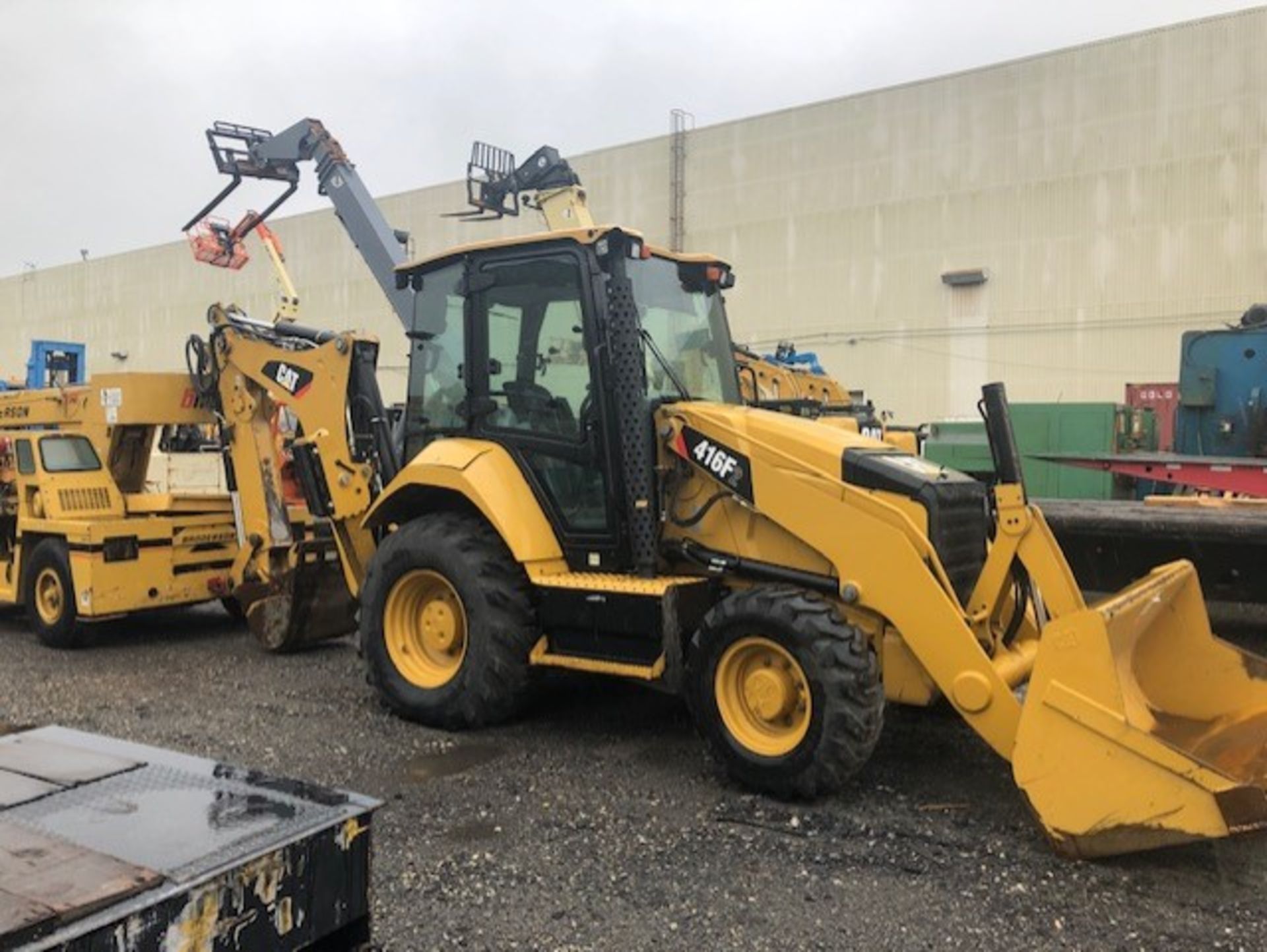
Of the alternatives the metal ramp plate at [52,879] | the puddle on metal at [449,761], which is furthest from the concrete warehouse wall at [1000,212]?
the metal ramp plate at [52,879]

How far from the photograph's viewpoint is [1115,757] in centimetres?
371

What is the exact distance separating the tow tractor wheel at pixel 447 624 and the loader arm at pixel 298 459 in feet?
3.58

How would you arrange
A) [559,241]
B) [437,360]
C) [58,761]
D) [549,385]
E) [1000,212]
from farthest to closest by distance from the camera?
[1000,212], [437,360], [549,385], [559,241], [58,761]

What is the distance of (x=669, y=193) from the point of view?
105 feet

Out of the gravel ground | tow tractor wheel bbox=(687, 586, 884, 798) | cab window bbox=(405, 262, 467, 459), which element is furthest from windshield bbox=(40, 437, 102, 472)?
tow tractor wheel bbox=(687, 586, 884, 798)

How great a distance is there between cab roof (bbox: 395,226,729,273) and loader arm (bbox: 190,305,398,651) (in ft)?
4.01

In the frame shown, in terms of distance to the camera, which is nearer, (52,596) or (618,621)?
(618,621)

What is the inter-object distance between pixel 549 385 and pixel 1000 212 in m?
24.0

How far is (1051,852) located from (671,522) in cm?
229

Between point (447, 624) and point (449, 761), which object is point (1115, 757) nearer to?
point (449, 761)

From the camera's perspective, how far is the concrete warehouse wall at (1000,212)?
24.2 meters

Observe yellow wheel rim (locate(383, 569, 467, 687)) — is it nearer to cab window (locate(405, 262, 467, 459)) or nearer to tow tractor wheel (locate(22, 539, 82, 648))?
cab window (locate(405, 262, 467, 459))

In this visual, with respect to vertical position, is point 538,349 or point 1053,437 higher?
point 538,349

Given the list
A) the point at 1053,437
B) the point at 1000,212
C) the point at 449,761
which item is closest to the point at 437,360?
the point at 449,761
